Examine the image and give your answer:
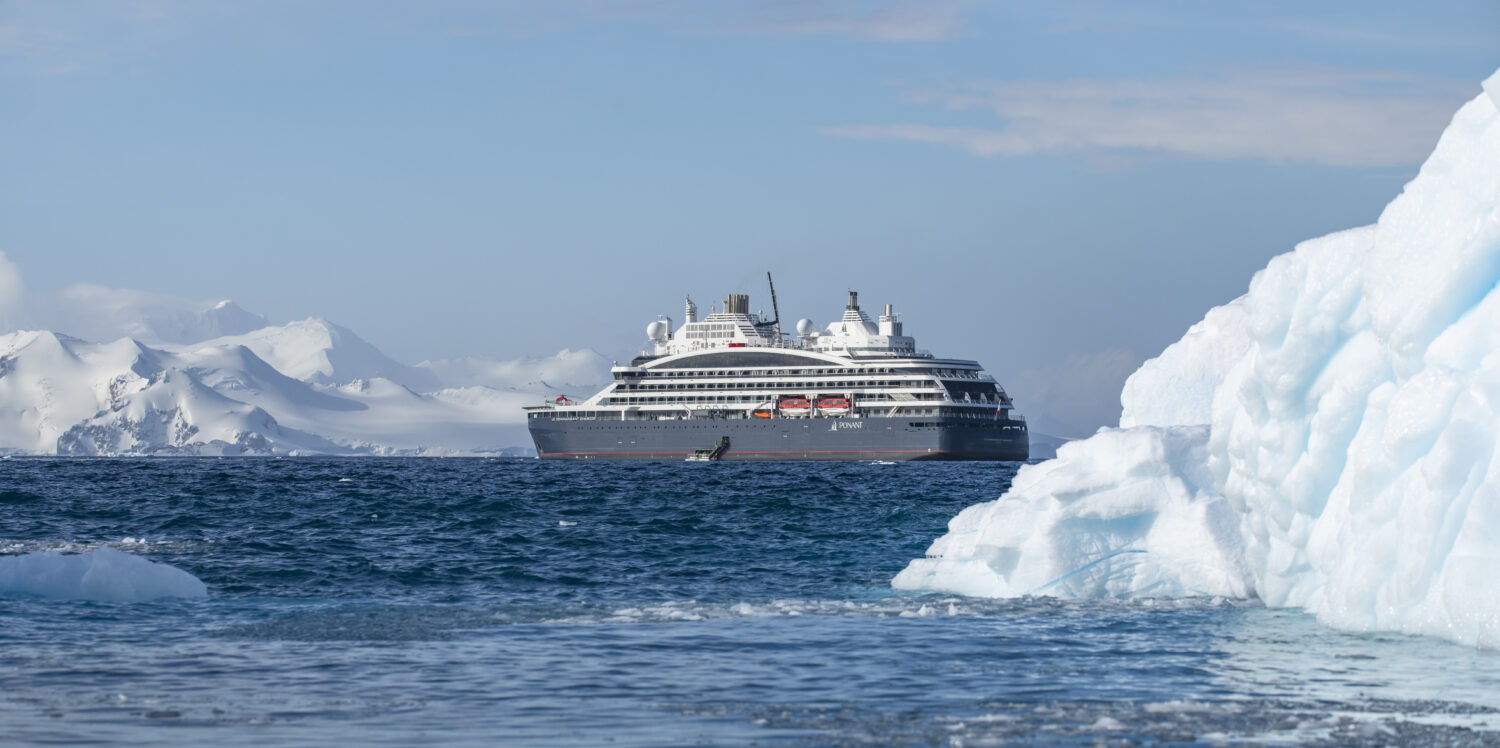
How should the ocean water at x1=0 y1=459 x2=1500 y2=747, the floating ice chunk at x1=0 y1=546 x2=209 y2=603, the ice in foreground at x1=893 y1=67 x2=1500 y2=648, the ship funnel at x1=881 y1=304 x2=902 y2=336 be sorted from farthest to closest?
1. the ship funnel at x1=881 y1=304 x2=902 y2=336
2. the floating ice chunk at x1=0 y1=546 x2=209 y2=603
3. the ice in foreground at x1=893 y1=67 x2=1500 y2=648
4. the ocean water at x1=0 y1=459 x2=1500 y2=747

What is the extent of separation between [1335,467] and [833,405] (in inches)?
3707

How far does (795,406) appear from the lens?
364 ft

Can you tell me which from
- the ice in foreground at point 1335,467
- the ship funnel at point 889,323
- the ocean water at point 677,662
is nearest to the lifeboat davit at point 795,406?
the ship funnel at point 889,323

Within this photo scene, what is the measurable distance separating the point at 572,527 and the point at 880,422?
7458cm

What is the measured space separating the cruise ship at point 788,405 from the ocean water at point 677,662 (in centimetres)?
8076

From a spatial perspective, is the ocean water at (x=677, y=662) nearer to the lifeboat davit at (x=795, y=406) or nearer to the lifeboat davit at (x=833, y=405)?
the lifeboat davit at (x=833, y=405)

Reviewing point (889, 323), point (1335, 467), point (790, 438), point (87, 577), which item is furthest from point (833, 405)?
point (1335, 467)

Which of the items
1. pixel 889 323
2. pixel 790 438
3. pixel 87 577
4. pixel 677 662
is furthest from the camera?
pixel 889 323

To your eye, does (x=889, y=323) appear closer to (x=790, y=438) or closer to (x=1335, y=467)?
(x=790, y=438)

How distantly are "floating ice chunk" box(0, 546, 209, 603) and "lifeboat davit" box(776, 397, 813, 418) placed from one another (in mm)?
91777

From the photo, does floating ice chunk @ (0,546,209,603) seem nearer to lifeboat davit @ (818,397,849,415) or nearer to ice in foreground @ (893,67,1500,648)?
ice in foreground @ (893,67,1500,648)

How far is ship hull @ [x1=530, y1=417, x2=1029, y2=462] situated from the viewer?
345ft

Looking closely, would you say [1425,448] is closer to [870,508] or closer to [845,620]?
[845,620]

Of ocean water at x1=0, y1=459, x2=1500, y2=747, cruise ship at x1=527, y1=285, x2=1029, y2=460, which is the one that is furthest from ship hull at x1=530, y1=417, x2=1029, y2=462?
ocean water at x1=0, y1=459, x2=1500, y2=747
